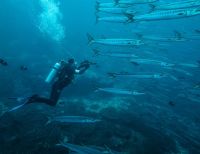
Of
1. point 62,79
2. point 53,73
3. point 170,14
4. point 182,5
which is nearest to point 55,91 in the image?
point 62,79

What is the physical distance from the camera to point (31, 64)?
18.1 meters

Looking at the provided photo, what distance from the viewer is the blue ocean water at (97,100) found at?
7992 mm

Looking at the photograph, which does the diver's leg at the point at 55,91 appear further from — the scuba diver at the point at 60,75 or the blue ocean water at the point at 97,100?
the blue ocean water at the point at 97,100

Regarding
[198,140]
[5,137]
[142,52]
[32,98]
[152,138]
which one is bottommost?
[142,52]

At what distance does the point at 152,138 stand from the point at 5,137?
4.58m

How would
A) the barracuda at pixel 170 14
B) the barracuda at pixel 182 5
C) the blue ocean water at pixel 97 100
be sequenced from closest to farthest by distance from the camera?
the barracuda at pixel 170 14
the blue ocean water at pixel 97 100
the barracuda at pixel 182 5

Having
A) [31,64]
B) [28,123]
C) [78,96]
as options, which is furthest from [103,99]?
[31,64]

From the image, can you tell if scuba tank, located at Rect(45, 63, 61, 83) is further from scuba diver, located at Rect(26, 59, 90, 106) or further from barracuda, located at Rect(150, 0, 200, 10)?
barracuda, located at Rect(150, 0, 200, 10)

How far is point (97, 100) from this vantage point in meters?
12.4

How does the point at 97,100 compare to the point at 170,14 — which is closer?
the point at 170,14

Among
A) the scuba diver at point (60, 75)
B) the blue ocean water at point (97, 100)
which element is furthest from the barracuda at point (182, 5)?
the scuba diver at point (60, 75)

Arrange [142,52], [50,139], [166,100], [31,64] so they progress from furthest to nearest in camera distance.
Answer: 1. [142,52]
2. [31,64]
3. [166,100]
4. [50,139]

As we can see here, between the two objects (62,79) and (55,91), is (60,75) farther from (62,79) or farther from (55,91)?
(55,91)

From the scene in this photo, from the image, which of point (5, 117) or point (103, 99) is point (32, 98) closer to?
point (5, 117)
